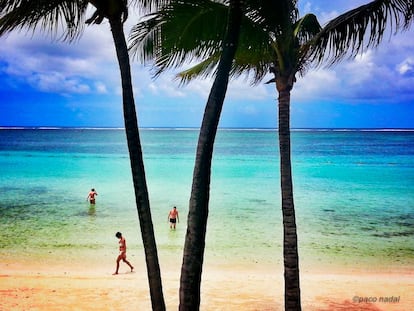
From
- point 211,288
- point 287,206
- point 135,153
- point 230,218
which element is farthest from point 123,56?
point 230,218

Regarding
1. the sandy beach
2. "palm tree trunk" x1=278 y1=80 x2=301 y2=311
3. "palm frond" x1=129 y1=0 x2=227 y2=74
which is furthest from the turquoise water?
"palm frond" x1=129 y1=0 x2=227 y2=74

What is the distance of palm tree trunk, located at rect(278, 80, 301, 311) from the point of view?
769cm

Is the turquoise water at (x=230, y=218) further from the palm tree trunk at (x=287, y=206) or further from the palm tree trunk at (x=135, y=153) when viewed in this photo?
the palm tree trunk at (x=135, y=153)

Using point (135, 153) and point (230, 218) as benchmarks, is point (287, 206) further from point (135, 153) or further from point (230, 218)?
point (230, 218)

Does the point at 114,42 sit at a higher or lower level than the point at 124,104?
higher

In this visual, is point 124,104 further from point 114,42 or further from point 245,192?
point 245,192

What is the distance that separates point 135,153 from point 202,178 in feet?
2.59

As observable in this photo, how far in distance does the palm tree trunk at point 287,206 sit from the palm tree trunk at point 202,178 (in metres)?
2.79

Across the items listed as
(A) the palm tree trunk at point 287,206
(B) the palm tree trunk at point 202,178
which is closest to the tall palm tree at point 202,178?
(B) the palm tree trunk at point 202,178

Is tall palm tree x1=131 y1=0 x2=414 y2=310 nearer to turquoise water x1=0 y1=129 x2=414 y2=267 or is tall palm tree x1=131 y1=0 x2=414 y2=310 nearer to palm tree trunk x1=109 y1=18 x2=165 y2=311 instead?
Answer: palm tree trunk x1=109 y1=18 x2=165 y2=311

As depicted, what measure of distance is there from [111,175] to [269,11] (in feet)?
143

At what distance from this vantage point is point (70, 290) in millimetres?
12016

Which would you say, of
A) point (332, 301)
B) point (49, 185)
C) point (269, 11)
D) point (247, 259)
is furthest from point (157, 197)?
point (269, 11)

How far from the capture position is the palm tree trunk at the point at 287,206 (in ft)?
25.2
